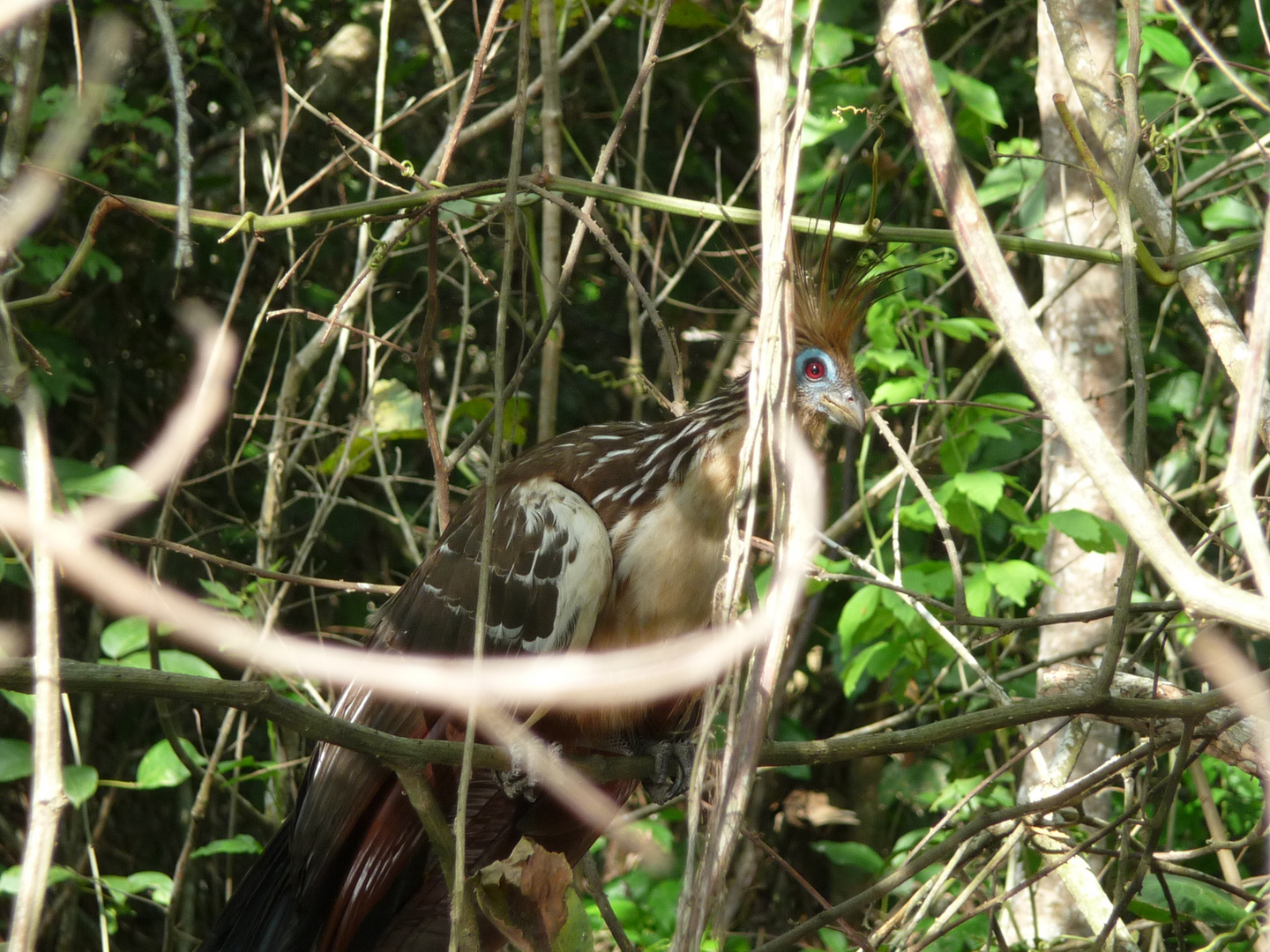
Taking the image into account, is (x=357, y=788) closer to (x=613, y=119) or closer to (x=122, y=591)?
(x=122, y=591)

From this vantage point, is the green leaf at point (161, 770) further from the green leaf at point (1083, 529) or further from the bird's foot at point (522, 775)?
the green leaf at point (1083, 529)

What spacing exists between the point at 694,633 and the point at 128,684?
1.22 meters

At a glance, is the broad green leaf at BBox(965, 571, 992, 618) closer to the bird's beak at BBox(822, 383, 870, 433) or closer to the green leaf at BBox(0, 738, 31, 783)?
the bird's beak at BBox(822, 383, 870, 433)

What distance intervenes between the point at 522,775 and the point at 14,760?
1163mm

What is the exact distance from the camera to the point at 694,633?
234 cm

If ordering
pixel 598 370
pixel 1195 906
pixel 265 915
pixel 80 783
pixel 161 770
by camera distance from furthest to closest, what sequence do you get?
pixel 598 370 < pixel 161 770 < pixel 80 783 < pixel 265 915 < pixel 1195 906

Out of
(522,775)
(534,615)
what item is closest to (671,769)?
(522,775)

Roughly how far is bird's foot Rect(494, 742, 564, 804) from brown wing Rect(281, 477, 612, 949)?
0.48 ft

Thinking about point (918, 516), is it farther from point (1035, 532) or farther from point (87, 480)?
point (87, 480)

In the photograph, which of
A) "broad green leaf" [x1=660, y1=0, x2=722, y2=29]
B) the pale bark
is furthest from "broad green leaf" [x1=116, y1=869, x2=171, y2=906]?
"broad green leaf" [x1=660, y1=0, x2=722, y2=29]

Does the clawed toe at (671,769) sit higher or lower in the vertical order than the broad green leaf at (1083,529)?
lower

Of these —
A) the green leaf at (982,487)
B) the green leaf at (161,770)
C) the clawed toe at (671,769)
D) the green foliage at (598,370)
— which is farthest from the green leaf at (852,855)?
the green leaf at (161,770)

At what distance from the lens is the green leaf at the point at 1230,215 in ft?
10.7

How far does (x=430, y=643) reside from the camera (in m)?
2.58
